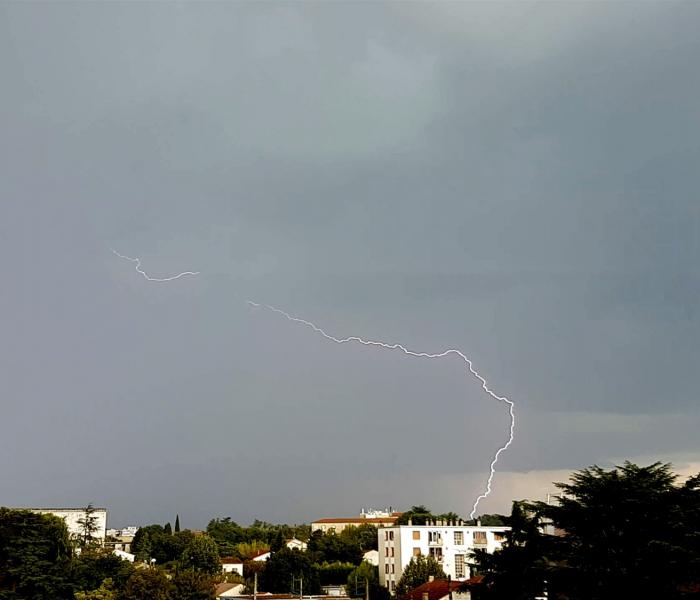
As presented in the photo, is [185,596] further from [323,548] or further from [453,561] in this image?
[323,548]

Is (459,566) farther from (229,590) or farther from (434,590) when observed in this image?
(229,590)

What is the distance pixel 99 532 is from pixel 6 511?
25.7 m

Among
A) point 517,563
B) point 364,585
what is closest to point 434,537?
point 364,585

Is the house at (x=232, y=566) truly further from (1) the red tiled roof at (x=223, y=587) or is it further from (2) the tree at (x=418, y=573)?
(2) the tree at (x=418, y=573)

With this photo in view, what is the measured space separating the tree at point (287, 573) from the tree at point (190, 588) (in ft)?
70.2

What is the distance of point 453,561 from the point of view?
72.0 metres

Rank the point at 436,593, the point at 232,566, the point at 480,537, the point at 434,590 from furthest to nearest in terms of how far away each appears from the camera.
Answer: the point at 232,566 → the point at 480,537 → the point at 434,590 → the point at 436,593

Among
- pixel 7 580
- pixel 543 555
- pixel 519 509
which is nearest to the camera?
pixel 543 555

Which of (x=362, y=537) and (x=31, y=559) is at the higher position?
(x=31, y=559)

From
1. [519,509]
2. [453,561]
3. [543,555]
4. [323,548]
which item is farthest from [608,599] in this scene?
[323,548]

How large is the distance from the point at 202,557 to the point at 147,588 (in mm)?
28054

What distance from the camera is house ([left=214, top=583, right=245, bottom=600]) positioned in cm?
6146

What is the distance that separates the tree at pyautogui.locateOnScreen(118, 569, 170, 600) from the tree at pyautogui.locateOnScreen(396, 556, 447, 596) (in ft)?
74.2

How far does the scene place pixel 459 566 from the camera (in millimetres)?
71750
